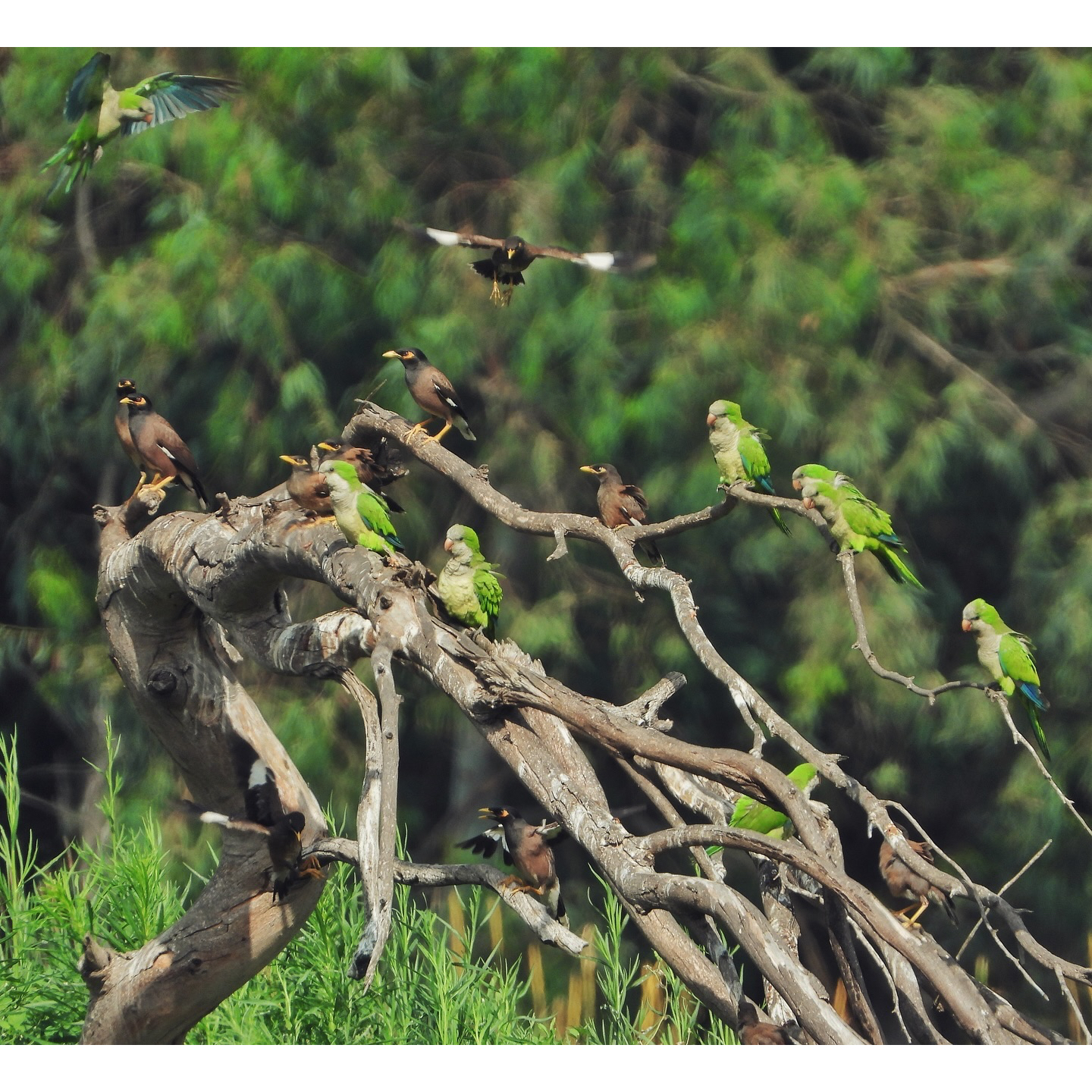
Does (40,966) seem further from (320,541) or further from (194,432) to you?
(194,432)

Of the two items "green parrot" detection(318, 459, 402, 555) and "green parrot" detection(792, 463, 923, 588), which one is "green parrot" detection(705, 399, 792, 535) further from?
"green parrot" detection(318, 459, 402, 555)

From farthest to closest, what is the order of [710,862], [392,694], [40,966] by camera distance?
[40,966]
[710,862]
[392,694]

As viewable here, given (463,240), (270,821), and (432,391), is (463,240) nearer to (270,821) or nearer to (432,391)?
(432,391)

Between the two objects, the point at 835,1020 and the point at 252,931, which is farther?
the point at 252,931

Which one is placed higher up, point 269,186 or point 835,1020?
point 835,1020

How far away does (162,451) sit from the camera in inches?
142

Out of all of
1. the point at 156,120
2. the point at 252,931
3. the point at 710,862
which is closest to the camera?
the point at 710,862

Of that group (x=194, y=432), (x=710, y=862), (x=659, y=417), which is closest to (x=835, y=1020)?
(x=710, y=862)

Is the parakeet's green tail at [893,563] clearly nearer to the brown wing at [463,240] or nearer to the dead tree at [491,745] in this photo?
the dead tree at [491,745]

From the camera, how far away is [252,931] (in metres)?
3.34

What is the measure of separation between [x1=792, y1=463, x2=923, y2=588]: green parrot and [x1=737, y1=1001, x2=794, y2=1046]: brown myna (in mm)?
1054

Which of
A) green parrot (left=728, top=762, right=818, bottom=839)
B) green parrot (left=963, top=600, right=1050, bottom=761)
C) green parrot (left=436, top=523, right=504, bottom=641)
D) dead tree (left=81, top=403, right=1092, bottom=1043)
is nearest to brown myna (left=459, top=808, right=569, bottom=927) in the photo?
dead tree (left=81, top=403, right=1092, bottom=1043)

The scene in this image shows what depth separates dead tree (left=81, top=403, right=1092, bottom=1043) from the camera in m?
2.04

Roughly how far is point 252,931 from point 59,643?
288 centimetres
